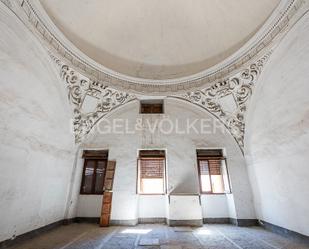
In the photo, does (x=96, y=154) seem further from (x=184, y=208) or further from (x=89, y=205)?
(x=184, y=208)

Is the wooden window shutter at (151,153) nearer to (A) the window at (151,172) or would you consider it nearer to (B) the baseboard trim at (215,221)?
(A) the window at (151,172)

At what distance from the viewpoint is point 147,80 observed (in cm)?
552

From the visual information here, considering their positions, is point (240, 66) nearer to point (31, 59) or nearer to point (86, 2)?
point (86, 2)

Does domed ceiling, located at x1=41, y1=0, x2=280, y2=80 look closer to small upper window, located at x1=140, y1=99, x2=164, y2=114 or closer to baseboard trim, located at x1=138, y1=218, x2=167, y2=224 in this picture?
small upper window, located at x1=140, y1=99, x2=164, y2=114

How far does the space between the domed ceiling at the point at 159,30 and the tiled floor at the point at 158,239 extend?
4.43 meters

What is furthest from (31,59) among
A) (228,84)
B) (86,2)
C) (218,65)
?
(228,84)

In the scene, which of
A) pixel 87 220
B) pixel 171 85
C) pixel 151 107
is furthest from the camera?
pixel 151 107

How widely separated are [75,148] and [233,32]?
222 inches

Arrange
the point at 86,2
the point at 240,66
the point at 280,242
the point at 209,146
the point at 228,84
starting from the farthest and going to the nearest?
the point at 209,146 < the point at 228,84 < the point at 240,66 < the point at 86,2 < the point at 280,242

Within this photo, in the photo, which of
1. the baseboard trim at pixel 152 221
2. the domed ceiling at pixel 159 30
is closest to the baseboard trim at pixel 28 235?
the baseboard trim at pixel 152 221

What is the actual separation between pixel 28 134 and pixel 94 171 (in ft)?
8.01

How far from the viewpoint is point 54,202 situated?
425 cm

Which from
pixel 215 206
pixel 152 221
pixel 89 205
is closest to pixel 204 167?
pixel 215 206

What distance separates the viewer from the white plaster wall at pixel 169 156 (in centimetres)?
468
